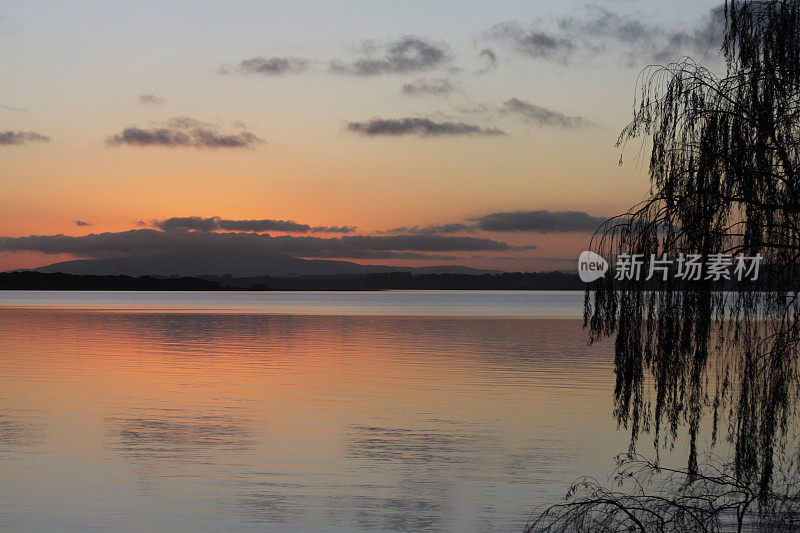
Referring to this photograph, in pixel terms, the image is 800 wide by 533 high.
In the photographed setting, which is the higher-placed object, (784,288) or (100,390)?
(784,288)

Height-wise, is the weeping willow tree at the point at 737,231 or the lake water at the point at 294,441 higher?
the weeping willow tree at the point at 737,231

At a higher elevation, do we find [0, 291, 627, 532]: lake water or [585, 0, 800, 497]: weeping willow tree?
[585, 0, 800, 497]: weeping willow tree

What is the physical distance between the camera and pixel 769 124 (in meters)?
10.0

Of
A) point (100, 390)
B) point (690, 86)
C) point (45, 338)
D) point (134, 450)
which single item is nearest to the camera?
point (690, 86)

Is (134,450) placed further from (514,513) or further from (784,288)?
(784,288)

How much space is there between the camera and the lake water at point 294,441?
1370cm

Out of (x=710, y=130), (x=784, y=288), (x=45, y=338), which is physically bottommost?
(x=45, y=338)

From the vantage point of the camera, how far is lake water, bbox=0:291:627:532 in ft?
45.0

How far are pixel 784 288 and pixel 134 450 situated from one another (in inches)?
526

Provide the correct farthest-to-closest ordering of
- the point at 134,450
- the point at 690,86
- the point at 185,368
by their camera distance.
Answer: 1. the point at 185,368
2. the point at 134,450
3. the point at 690,86

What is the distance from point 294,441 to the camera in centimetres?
1936

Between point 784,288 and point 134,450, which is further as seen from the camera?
point 134,450

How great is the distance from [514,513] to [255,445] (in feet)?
23.1

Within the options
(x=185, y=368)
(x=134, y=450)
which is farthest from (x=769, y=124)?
(x=185, y=368)
